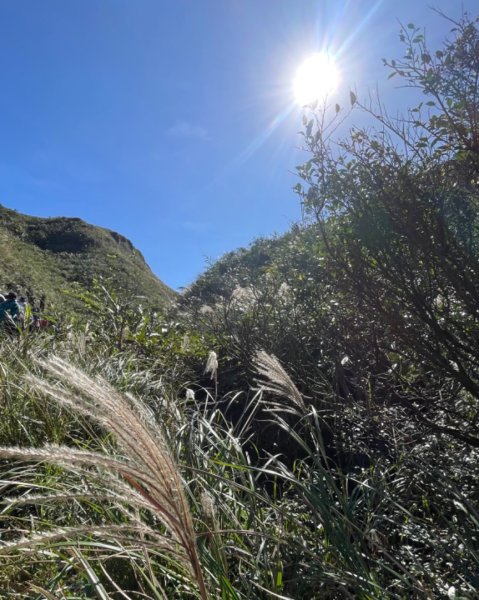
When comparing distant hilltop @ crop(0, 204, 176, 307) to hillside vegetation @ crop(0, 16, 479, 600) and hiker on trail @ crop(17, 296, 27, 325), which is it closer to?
hiker on trail @ crop(17, 296, 27, 325)

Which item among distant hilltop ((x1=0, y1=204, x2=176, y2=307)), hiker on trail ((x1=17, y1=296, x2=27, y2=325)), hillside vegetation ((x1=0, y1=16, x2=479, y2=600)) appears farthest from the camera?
distant hilltop ((x1=0, y1=204, x2=176, y2=307))

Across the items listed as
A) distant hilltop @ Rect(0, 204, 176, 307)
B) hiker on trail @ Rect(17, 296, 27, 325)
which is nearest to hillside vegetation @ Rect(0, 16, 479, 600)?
hiker on trail @ Rect(17, 296, 27, 325)

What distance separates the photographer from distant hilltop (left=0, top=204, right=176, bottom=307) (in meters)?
25.8

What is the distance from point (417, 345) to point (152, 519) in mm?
1762

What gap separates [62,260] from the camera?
33.4 metres

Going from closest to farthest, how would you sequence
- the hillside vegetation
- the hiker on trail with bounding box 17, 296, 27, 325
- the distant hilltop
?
1. the hillside vegetation
2. the hiker on trail with bounding box 17, 296, 27, 325
3. the distant hilltop

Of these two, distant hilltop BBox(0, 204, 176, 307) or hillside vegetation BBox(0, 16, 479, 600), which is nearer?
hillside vegetation BBox(0, 16, 479, 600)

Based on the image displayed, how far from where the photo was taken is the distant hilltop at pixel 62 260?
25.8m

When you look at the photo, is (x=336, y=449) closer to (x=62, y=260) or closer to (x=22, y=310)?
(x=22, y=310)

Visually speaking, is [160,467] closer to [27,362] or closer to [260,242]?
[27,362]

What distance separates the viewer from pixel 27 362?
4039 mm

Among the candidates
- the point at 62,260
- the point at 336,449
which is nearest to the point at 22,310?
the point at 336,449

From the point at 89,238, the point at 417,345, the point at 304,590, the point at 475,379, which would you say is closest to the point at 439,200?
the point at 417,345

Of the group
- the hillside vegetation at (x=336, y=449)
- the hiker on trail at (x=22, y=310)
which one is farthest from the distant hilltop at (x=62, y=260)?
the hillside vegetation at (x=336, y=449)
